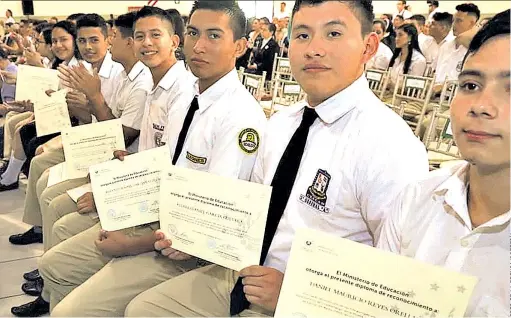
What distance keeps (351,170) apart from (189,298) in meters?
0.56

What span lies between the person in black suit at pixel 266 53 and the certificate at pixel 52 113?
411cm

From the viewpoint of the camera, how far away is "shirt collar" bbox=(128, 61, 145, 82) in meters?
2.34

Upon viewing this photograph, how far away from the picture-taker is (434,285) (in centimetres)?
72

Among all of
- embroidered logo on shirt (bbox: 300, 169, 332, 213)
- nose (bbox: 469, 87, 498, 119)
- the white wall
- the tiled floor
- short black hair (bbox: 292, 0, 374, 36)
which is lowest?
the tiled floor

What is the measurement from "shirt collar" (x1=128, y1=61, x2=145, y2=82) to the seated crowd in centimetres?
16

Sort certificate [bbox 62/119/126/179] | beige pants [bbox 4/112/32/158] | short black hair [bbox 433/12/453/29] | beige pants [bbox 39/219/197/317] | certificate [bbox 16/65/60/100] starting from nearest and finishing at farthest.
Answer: beige pants [bbox 39/219/197/317]
certificate [bbox 62/119/126/179]
certificate [bbox 16/65/60/100]
beige pants [bbox 4/112/32/158]
short black hair [bbox 433/12/453/29]

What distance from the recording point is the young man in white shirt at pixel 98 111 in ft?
6.07

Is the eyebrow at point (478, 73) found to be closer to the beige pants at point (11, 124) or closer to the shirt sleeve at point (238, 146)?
the shirt sleeve at point (238, 146)

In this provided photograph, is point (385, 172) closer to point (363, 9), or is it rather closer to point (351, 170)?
point (351, 170)

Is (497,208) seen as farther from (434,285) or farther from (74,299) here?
(74,299)

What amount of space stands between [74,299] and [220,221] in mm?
565

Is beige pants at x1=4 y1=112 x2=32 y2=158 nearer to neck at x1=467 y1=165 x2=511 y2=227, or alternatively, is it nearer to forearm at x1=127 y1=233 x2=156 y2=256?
forearm at x1=127 y1=233 x2=156 y2=256

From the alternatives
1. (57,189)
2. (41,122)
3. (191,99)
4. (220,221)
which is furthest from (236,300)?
(41,122)

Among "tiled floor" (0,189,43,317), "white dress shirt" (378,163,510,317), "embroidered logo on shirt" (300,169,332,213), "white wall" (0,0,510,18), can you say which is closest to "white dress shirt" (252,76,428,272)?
"embroidered logo on shirt" (300,169,332,213)
